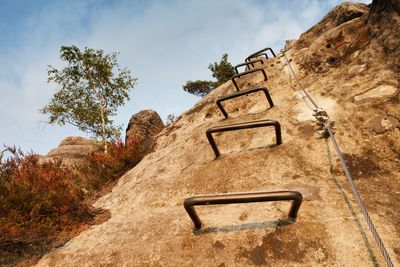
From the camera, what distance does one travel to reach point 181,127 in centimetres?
686

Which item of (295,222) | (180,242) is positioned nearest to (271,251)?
(295,222)

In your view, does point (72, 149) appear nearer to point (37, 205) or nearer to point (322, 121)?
point (37, 205)

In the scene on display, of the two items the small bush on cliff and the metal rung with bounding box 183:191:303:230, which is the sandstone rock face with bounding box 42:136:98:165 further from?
the metal rung with bounding box 183:191:303:230

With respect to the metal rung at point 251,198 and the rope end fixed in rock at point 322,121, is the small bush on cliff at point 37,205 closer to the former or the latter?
the metal rung at point 251,198

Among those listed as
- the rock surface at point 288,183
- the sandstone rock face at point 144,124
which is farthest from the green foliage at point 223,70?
the rock surface at point 288,183

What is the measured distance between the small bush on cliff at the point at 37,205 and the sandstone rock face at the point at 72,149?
563 inches

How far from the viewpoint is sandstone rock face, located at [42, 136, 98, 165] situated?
19.7m

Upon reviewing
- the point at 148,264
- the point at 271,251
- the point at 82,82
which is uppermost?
the point at 82,82

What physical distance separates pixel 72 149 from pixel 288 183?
68.1 feet

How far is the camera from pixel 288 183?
10.9ft

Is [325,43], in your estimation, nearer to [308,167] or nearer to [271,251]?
[308,167]

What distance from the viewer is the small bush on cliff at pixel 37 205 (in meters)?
3.74

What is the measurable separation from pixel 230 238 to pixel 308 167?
136cm

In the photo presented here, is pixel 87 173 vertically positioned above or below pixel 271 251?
above
